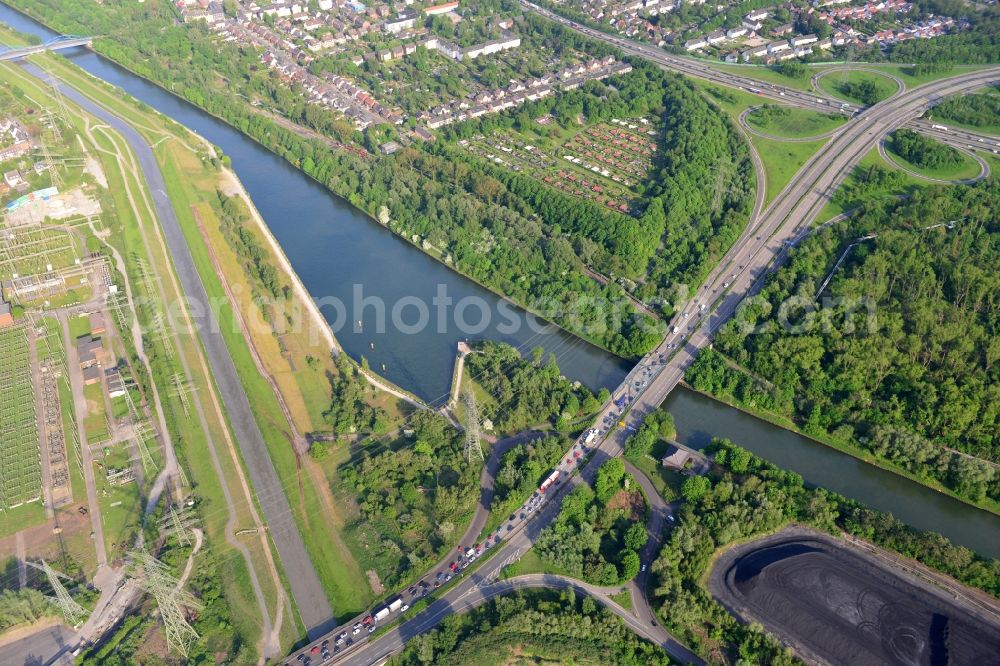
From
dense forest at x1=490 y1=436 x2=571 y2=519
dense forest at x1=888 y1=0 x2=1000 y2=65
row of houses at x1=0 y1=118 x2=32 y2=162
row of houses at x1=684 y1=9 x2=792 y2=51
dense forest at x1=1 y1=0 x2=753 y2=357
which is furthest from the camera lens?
row of houses at x1=684 y1=9 x2=792 y2=51

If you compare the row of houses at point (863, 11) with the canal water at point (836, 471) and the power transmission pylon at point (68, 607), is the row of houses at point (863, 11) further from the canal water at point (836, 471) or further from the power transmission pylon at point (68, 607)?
the power transmission pylon at point (68, 607)

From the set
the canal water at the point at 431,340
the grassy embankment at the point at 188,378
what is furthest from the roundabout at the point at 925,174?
the grassy embankment at the point at 188,378

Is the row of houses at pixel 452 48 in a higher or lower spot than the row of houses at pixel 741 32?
lower

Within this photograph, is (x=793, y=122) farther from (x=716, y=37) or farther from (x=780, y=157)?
(x=716, y=37)

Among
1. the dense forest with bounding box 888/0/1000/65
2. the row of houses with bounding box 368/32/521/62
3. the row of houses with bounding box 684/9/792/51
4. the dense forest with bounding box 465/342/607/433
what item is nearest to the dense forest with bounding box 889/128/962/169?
the dense forest with bounding box 888/0/1000/65

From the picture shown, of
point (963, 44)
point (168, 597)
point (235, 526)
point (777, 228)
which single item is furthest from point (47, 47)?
point (963, 44)

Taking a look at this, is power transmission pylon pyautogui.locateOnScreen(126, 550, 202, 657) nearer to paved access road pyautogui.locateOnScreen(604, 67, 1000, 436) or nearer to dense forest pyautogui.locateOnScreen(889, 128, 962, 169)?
paved access road pyautogui.locateOnScreen(604, 67, 1000, 436)
